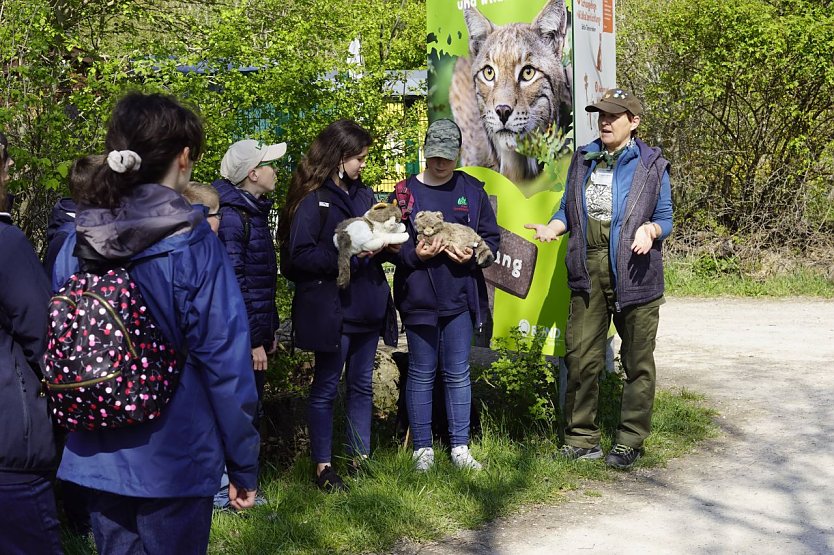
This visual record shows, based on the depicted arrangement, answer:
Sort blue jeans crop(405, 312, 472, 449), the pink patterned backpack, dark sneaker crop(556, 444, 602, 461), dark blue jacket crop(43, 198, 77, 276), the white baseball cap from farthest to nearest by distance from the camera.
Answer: dark sneaker crop(556, 444, 602, 461) < blue jeans crop(405, 312, 472, 449) < the white baseball cap < dark blue jacket crop(43, 198, 77, 276) < the pink patterned backpack

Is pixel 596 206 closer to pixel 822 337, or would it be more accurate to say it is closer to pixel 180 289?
pixel 180 289

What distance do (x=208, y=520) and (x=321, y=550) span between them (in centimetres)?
170

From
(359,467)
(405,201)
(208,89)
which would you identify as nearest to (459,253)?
(405,201)

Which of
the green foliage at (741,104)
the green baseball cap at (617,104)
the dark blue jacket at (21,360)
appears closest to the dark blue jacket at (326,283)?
the green baseball cap at (617,104)

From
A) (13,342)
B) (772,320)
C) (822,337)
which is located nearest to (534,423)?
(13,342)

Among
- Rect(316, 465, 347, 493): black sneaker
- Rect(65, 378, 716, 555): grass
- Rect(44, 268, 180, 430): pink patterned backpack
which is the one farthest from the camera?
Rect(316, 465, 347, 493): black sneaker

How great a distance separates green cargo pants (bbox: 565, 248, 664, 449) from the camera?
5.57 m

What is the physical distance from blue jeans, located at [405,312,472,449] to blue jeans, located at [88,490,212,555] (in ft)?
8.92

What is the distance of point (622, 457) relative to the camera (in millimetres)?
5609

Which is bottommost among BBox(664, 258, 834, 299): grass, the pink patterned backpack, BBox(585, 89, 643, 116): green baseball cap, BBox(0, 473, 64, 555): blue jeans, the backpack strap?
BBox(664, 258, 834, 299): grass

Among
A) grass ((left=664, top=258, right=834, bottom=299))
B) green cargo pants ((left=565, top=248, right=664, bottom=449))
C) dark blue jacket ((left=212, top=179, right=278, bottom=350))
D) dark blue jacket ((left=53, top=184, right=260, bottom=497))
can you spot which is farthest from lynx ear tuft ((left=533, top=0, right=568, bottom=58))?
grass ((left=664, top=258, right=834, bottom=299))

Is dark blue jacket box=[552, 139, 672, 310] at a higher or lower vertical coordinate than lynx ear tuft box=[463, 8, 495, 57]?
lower

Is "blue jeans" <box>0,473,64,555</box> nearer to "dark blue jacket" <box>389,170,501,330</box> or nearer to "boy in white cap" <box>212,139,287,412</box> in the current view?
"boy in white cap" <box>212,139,287,412</box>

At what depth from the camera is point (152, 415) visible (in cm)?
266
